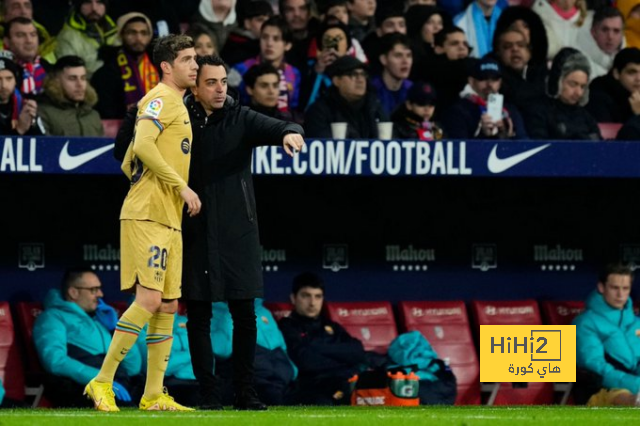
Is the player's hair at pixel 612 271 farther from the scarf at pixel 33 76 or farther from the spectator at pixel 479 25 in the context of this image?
the scarf at pixel 33 76

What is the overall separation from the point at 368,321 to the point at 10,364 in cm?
255

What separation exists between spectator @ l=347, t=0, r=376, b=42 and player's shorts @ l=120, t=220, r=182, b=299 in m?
5.03

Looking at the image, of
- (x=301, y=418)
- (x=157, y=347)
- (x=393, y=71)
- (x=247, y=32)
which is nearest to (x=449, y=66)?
(x=393, y=71)

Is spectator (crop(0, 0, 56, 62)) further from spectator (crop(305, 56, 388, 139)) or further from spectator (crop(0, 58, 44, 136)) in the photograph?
spectator (crop(305, 56, 388, 139))

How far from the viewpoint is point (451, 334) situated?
1105 centimetres

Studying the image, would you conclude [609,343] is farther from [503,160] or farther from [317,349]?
[317,349]

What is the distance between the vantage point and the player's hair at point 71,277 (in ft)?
32.7

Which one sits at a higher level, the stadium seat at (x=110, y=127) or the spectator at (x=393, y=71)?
the spectator at (x=393, y=71)

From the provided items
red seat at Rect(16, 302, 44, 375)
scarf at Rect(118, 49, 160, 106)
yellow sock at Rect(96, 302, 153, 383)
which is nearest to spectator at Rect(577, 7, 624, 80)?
scarf at Rect(118, 49, 160, 106)

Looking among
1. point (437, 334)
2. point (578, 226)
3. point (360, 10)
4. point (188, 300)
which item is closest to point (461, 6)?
point (360, 10)

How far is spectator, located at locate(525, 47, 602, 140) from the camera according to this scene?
35.9ft

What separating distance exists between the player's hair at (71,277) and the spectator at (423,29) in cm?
315

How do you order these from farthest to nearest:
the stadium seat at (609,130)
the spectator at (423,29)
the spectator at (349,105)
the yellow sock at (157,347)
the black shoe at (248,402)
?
the spectator at (423,29), the stadium seat at (609,130), the spectator at (349,105), the black shoe at (248,402), the yellow sock at (157,347)

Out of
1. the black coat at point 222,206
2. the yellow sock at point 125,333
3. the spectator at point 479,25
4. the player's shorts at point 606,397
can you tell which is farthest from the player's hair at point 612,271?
the yellow sock at point 125,333
